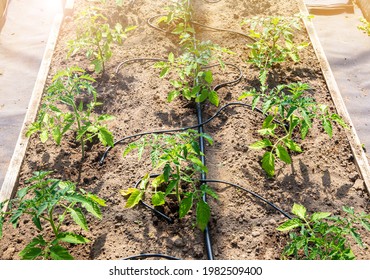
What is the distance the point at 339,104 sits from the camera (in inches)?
140

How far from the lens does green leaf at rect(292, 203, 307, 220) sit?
2559 millimetres

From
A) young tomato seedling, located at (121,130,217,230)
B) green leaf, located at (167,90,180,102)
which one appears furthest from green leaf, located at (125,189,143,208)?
green leaf, located at (167,90,180,102)

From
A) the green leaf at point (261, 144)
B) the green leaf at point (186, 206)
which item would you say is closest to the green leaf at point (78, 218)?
the green leaf at point (186, 206)

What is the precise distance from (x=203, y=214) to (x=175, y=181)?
0.24 metres

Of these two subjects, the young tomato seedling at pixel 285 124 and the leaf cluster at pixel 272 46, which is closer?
the young tomato seedling at pixel 285 124

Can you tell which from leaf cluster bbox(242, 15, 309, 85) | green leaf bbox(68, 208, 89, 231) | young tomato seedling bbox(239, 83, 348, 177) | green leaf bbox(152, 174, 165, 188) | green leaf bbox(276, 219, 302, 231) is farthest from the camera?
leaf cluster bbox(242, 15, 309, 85)

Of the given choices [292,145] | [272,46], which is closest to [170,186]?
[292,145]

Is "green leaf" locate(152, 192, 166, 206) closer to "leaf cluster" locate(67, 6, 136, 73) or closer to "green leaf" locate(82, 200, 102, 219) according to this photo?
"green leaf" locate(82, 200, 102, 219)

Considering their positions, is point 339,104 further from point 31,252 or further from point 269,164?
point 31,252

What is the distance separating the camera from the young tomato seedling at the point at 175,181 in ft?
8.34

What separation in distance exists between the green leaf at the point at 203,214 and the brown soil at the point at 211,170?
106 mm

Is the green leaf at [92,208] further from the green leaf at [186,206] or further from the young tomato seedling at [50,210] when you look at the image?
the green leaf at [186,206]

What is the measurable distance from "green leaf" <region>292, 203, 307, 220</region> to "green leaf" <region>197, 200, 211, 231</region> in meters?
0.47
